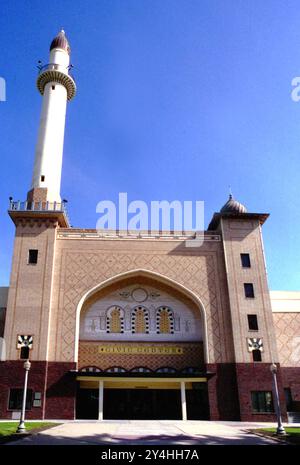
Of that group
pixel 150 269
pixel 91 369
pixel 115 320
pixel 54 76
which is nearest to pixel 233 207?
pixel 150 269

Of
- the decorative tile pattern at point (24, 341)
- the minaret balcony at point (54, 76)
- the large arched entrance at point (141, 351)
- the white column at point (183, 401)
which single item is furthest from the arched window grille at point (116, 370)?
the minaret balcony at point (54, 76)

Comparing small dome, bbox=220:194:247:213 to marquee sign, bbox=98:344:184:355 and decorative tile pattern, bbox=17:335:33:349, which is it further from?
decorative tile pattern, bbox=17:335:33:349

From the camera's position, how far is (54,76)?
32938 millimetres

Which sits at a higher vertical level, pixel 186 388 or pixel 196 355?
pixel 196 355

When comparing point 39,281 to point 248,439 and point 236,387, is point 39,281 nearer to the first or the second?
point 236,387

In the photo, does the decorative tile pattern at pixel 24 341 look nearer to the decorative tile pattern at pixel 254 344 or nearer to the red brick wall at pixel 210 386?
the red brick wall at pixel 210 386

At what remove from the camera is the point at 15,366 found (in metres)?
23.8

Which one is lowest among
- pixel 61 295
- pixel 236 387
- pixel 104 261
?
pixel 236 387

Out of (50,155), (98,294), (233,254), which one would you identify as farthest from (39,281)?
(233,254)

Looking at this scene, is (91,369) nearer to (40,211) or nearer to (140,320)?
(140,320)

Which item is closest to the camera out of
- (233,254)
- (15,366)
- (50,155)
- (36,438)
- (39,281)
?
(36,438)

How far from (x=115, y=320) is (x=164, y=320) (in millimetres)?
3268

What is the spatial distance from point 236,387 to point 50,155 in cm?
2064

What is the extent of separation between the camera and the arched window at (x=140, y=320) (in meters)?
26.8
